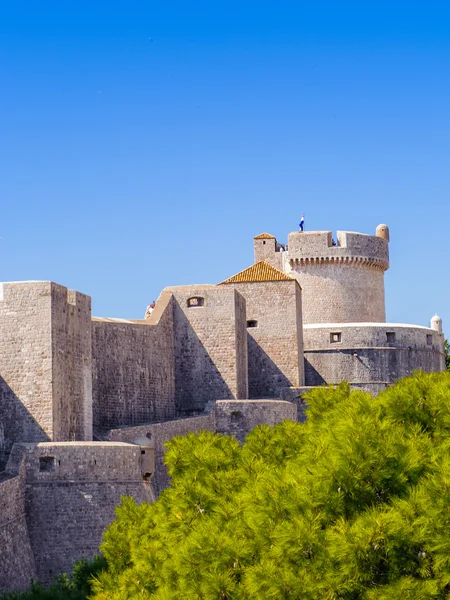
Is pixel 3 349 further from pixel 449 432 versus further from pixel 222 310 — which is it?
pixel 449 432

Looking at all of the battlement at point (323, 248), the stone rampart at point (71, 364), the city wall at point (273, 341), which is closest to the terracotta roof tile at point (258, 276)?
the city wall at point (273, 341)

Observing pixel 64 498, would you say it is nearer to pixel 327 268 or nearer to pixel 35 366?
pixel 35 366

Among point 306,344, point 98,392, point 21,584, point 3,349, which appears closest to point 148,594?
point 21,584

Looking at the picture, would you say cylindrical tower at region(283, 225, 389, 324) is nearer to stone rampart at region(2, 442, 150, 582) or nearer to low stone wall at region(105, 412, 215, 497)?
low stone wall at region(105, 412, 215, 497)

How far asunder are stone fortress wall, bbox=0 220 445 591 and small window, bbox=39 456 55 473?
26mm

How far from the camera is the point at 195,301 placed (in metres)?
39.8

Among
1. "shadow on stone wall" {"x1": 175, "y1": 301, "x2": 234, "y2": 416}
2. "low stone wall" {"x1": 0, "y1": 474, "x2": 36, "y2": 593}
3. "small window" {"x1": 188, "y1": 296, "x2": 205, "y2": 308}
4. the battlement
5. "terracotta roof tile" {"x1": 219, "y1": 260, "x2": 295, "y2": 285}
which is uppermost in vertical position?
the battlement

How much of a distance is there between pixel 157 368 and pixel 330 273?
1481 cm

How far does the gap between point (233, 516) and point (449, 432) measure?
3.51 meters

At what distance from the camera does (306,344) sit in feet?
149

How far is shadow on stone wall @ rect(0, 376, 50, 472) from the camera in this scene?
3053 centimetres

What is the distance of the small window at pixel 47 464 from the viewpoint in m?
29.3

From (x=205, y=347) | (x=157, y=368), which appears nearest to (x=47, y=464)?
(x=157, y=368)

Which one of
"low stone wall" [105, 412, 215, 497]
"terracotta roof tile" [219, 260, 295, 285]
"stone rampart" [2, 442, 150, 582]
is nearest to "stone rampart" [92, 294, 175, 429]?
"low stone wall" [105, 412, 215, 497]
